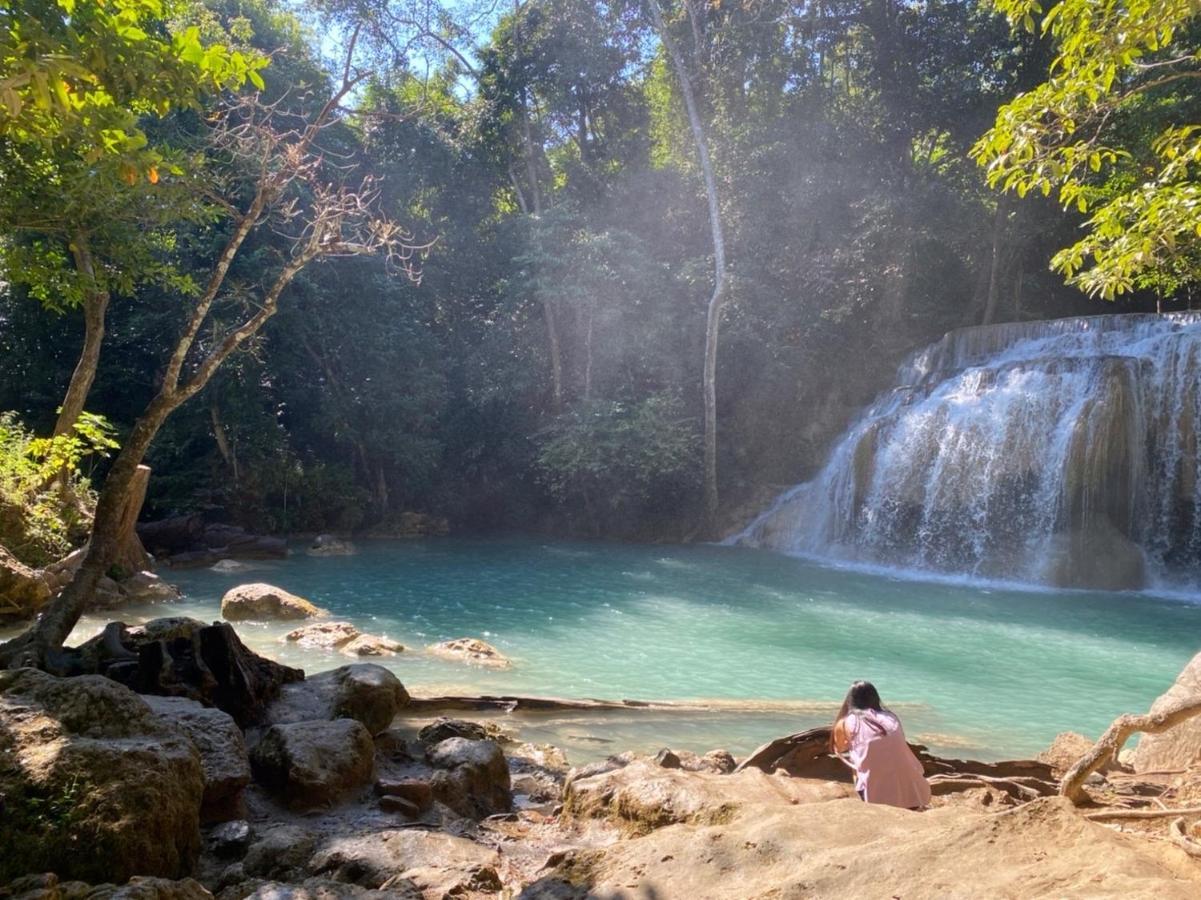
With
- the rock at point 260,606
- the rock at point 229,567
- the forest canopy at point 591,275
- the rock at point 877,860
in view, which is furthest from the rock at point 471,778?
the forest canopy at point 591,275

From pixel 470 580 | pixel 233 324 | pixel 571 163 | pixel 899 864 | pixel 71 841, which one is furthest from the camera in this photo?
pixel 571 163

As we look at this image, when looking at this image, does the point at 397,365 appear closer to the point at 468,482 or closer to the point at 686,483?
the point at 468,482

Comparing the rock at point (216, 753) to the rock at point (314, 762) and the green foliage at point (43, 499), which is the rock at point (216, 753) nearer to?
the rock at point (314, 762)

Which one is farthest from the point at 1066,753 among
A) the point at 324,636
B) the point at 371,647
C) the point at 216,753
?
the point at 324,636

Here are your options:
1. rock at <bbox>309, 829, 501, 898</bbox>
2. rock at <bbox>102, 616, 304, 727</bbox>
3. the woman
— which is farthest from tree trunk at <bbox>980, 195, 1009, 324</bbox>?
rock at <bbox>309, 829, 501, 898</bbox>

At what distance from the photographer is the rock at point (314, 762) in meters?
4.56

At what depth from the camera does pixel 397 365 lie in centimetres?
2258

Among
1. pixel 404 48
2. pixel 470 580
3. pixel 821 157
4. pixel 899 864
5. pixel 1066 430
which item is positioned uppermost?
pixel 404 48

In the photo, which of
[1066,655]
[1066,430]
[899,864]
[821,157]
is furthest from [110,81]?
[821,157]

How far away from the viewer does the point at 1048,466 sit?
1587cm

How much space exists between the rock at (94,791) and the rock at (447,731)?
218cm

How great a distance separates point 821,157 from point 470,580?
50.9 ft

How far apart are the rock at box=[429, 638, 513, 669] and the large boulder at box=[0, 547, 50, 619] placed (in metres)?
4.42

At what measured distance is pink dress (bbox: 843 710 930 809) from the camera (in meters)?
4.15
